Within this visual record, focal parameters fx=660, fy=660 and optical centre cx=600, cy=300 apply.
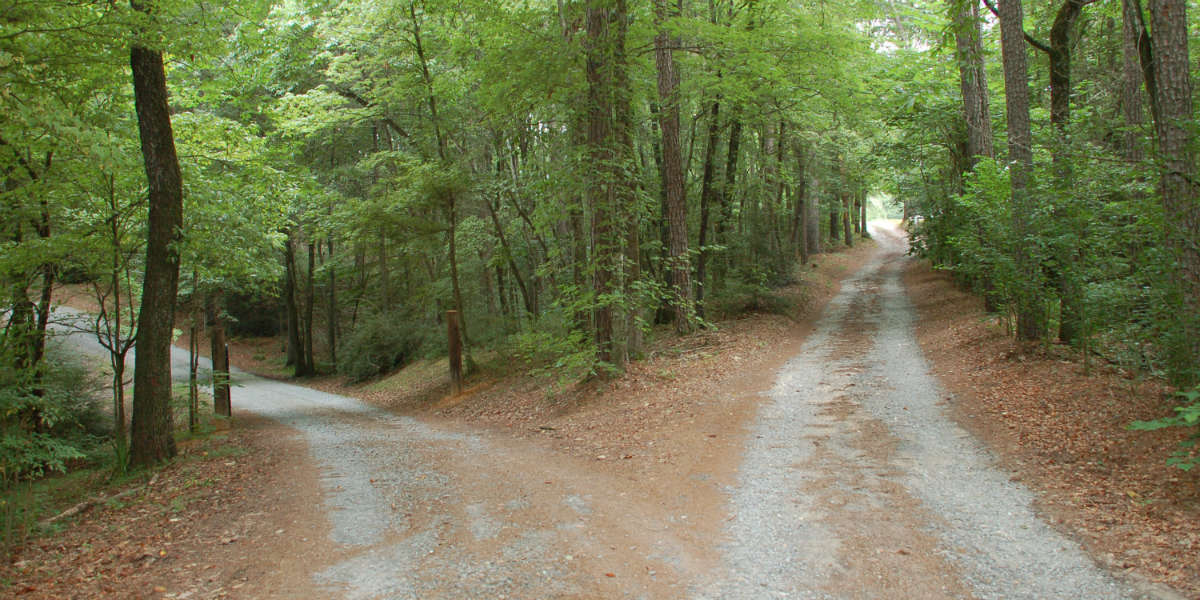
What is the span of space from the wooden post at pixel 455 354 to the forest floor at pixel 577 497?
4.37 m

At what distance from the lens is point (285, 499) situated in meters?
7.07

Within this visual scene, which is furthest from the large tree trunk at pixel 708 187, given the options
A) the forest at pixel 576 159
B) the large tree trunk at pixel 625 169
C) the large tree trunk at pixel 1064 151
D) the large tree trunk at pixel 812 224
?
the large tree trunk at pixel 812 224

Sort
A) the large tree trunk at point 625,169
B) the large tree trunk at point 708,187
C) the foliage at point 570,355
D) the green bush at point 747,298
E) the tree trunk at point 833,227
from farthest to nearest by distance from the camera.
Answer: the tree trunk at point 833,227, the green bush at point 747,298, the large tree trunk at point 708,187, the foliage at point 570,355, the large tree trunk at point 625,169

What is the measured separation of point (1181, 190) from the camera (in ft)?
18.8

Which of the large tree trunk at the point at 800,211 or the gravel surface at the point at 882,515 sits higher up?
the large tree trunk at the point at 800,211

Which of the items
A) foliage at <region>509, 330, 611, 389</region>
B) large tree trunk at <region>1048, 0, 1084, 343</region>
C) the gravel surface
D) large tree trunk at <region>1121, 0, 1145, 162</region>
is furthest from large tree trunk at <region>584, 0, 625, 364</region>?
large tree trunk at <region>1121, 0, 1145, 162</region>

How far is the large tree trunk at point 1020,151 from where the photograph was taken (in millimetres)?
8656

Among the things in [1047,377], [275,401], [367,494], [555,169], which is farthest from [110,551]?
[275,401]

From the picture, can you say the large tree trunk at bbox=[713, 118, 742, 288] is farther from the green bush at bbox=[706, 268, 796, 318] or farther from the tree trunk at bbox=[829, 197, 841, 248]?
the tree trunk at bbox=[829, 197, 841, 248]

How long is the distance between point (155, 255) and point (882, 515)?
9014 millimetres

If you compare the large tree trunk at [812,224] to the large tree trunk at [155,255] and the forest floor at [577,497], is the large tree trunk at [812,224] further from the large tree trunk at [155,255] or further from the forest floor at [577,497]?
the large tree trunk at [155,255]

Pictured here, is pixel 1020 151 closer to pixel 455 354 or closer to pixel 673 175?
pixel 673 175

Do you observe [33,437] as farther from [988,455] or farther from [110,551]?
[988,455]

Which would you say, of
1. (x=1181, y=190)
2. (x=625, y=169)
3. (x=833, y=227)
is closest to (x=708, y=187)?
(x=625, y=169)
